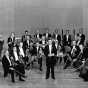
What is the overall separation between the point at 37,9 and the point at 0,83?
6407 millimetres

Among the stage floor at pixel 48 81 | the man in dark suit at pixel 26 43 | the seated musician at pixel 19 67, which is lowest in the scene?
the stage floor at pixel 48 81

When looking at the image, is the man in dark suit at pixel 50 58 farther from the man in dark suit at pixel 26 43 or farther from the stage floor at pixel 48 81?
the man in dark suit at pixel 26 43

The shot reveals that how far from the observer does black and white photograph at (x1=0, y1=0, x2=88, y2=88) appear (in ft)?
27.5

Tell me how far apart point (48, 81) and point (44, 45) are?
2.23 metres

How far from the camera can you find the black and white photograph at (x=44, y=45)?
838 centimetres

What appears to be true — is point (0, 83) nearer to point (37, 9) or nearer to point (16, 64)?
point (16, 64)

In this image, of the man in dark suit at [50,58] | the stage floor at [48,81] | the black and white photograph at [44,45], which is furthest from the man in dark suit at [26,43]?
the man in dark suit at [50,58]

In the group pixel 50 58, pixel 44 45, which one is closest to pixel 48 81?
pixel 50 58

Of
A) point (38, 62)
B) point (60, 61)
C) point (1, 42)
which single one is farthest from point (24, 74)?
point (1, 42)

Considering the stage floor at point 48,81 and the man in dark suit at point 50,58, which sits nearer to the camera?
the stage floor at point 48,81

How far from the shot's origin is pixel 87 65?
335 inches

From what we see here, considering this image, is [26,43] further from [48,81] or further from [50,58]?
[48,81]

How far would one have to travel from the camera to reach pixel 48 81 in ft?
27.4


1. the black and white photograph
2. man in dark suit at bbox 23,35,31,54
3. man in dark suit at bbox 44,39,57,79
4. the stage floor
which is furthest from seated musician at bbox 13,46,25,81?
man in dark suit at bbox 23,35,31,54
